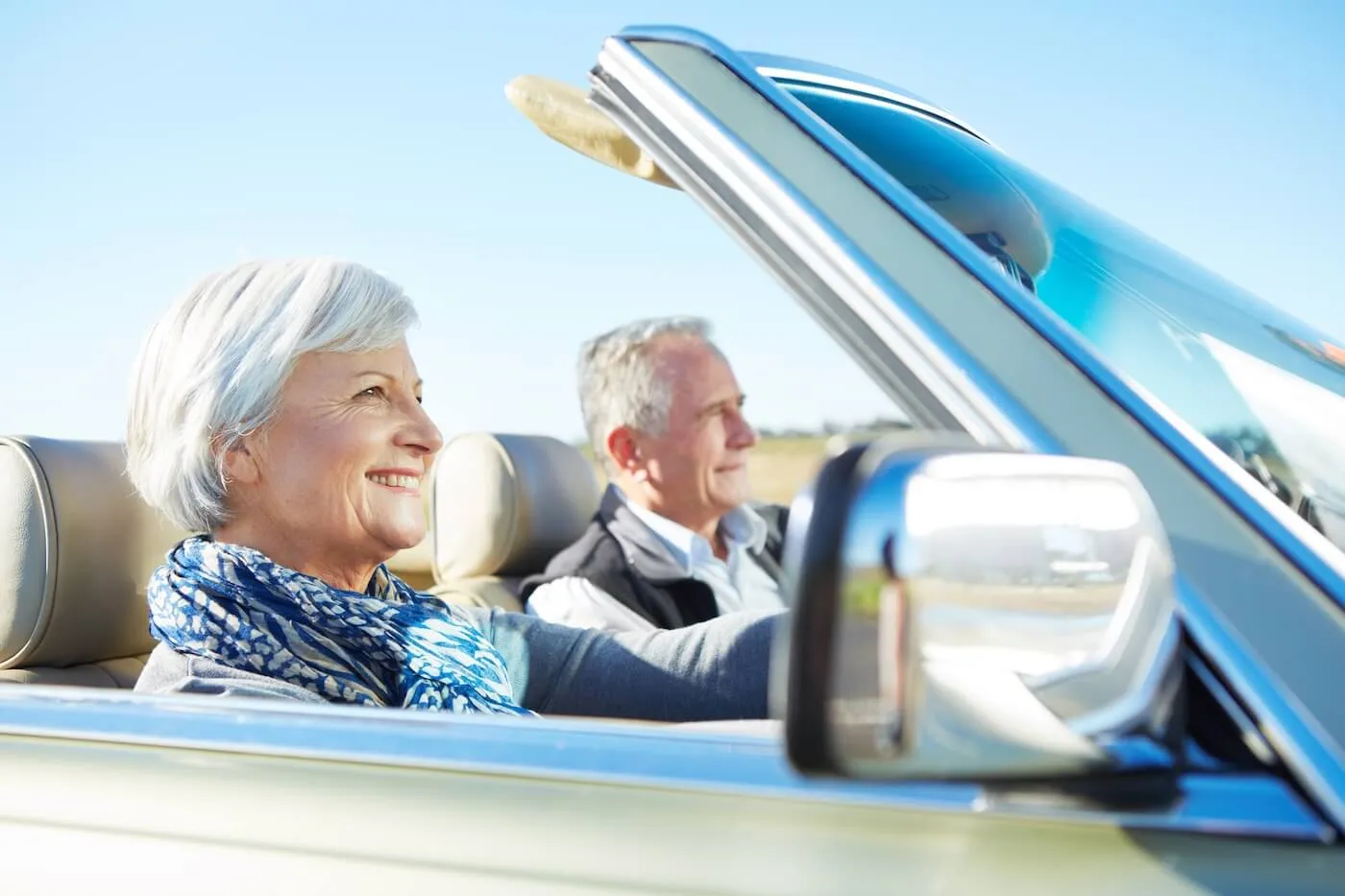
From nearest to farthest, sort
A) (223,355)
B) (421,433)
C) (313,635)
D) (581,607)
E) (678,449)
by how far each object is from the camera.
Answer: (313,635) → (223,355) → (421,433) → (581,607) → (678,449)

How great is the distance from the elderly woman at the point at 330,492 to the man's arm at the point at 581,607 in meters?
0.86

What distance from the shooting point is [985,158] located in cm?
131

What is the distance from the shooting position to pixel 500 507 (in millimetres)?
3551

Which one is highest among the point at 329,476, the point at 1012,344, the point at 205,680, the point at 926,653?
the point at 1012,344

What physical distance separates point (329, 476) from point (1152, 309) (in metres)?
1.29

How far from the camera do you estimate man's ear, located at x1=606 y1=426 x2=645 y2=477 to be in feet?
11.7

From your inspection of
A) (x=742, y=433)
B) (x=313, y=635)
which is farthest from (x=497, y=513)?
(x=313, y=635)

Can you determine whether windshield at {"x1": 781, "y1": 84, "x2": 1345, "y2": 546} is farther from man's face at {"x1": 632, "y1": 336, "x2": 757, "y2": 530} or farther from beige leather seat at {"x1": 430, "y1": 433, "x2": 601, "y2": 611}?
beige leather seat at {"x1": 430, "y1": 433, "x2": 601, "y2": 611}

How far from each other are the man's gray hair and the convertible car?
208 centimetres

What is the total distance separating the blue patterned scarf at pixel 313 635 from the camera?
1.70 m

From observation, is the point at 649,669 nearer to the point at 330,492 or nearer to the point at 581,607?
the point at 330,492

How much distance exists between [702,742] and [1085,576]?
347 millimetres

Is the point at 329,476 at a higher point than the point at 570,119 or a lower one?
lower

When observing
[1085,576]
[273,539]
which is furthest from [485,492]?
[1085,576]
